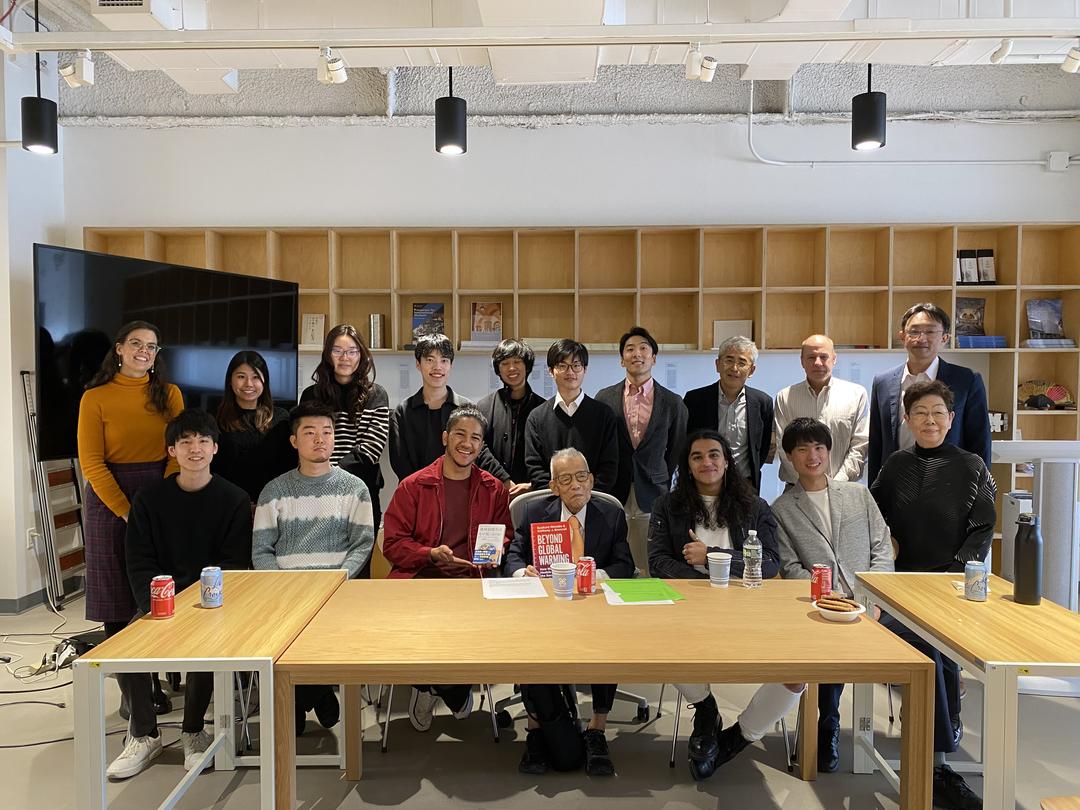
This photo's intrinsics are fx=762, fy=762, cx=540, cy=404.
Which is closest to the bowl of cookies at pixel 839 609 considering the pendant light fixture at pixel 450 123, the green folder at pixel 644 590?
the green folder at pixel 644 590

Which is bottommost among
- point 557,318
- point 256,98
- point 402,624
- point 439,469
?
point 402,624

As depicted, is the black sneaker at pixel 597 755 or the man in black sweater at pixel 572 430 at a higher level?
the man in black sweater at pixel 572 430

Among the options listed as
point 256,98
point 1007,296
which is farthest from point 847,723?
point 256,98

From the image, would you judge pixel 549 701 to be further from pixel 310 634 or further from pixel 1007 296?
pixel 1007 296

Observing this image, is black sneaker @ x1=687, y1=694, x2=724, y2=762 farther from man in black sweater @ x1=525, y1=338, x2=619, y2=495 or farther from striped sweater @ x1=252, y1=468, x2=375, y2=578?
striped sweater @ x1=252, y1=468, x2=375, y2=578

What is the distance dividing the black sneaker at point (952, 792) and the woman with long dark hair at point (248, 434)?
2899mm

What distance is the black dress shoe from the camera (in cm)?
279

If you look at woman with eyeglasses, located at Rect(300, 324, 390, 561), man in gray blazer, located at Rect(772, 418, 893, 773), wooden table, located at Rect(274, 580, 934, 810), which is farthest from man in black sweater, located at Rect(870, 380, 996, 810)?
woman with eyeglasses, located at Rect(300, 324, 390, 561)

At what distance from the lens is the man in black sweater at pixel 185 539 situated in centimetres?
284

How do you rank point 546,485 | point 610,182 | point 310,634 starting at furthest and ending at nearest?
1. point 610,182
2. point 546,485
3. point 310,634

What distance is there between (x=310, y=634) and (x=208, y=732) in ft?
4.16

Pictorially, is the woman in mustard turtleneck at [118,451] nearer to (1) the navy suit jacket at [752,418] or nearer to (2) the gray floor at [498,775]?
(2) the gray floor at [498,775]

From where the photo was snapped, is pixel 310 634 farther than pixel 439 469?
No

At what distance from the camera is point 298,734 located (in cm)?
308
